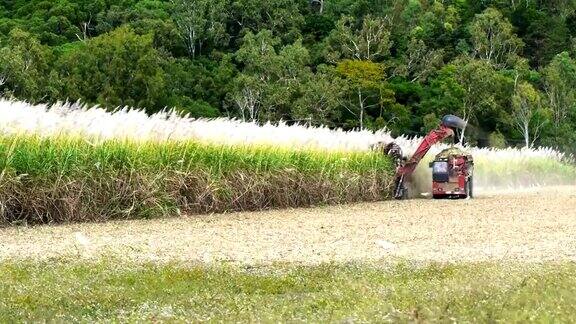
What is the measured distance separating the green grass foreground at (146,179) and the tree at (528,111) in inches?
1581

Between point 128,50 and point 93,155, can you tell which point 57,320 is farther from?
point 128,50

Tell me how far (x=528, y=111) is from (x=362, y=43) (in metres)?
16.6

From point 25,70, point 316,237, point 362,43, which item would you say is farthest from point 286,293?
point 362,43

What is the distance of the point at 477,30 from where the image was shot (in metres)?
67.0

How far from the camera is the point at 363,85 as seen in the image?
58.4 meters

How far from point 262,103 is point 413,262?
50179 mm

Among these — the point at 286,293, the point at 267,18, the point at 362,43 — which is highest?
the point at 267,18

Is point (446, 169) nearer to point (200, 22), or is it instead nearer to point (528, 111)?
point (528, 111)

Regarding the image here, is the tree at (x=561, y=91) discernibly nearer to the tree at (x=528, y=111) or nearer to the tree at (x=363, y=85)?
the tree at (x=528, y=111)

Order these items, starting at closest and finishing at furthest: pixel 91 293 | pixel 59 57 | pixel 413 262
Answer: pixel 91 293 → pixel 413 262 → pixel 59 57

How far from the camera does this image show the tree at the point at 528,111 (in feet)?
172

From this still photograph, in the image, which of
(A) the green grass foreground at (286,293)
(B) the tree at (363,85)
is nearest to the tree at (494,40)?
(B) the tree at (363,85)

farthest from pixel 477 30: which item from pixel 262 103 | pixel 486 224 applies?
pixel 486 224

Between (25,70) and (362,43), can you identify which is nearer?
(25,70)
